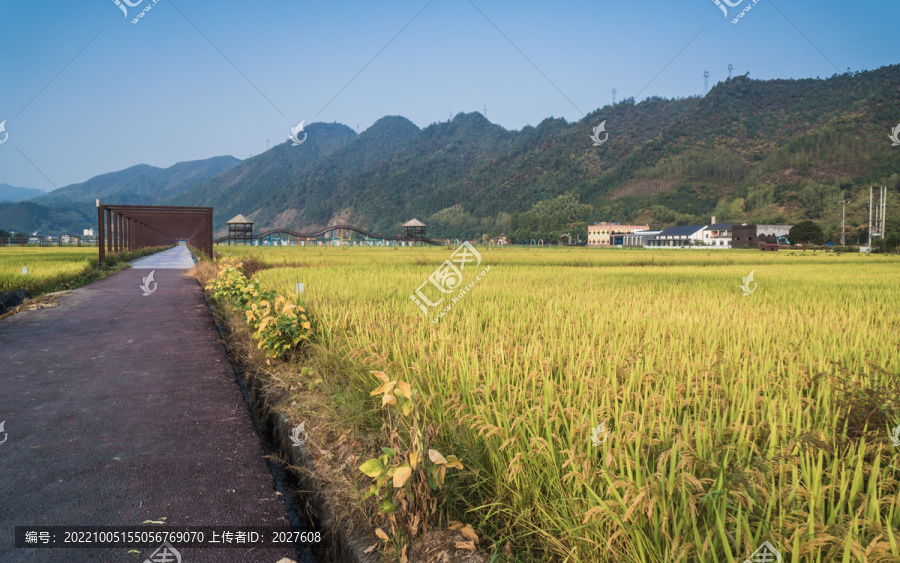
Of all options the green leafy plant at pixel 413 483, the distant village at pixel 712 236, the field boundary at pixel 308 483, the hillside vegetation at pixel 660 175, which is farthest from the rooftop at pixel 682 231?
the green leafy plant at pixel 413 483

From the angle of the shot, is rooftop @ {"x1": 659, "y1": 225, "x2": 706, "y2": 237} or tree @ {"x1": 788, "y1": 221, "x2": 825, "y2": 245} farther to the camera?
rooftop @ {"x1": 659, "y1": 225, "x2": 706, "y2": 237}

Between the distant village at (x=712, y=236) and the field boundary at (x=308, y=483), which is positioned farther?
the distant village at (x=712, y=236)

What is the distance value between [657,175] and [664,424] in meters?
146

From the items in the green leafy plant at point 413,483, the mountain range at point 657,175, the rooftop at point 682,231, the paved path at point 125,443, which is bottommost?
the paved path at point 125,443

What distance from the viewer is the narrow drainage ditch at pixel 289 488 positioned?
7.20 ft

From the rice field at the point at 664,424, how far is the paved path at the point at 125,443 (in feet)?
3.30

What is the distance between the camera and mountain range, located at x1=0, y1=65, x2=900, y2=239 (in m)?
96.0

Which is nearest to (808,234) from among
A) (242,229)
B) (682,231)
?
(682,231)

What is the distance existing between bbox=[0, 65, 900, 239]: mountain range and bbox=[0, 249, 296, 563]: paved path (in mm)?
73915

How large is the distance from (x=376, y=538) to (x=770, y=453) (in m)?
1.49

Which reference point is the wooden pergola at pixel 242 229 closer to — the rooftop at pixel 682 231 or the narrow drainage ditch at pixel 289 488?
the narrow drainage ditch at pixel 289 488

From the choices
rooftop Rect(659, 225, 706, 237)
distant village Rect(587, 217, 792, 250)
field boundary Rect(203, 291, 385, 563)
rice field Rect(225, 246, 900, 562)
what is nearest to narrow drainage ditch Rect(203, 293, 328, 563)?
field boundary Rect(203, 291, 385, 563)

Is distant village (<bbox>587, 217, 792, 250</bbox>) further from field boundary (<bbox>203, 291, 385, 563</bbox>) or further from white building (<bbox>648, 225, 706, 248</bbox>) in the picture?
field boundary (<bbox>203, 291, 385, 563</bbox>)

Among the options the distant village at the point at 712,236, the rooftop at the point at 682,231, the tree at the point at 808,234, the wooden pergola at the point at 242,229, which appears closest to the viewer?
the wooden pergola at the point at 242,229
